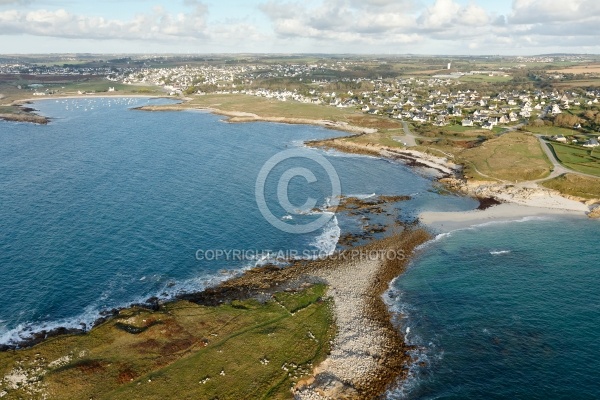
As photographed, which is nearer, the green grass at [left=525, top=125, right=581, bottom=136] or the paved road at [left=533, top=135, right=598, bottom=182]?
the paved road at [left=533, top=135, right=598, bottom=182]

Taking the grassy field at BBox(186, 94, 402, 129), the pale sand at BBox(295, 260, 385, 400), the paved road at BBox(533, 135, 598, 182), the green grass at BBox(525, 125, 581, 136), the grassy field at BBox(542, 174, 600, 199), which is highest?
the grassy field at BBox(186, 94, 402, 129)

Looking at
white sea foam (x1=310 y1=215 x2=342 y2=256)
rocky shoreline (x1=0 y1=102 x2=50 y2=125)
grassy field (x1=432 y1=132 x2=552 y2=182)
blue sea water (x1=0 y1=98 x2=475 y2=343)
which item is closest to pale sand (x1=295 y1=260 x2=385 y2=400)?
white sea foam (x1=310 y1=215 x2=342 y2=256)

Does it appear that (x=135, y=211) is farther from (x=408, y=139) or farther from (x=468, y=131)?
(x=468, y=131)

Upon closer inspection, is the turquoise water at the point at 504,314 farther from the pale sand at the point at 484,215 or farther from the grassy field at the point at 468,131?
the grassy field at the point at 468,131

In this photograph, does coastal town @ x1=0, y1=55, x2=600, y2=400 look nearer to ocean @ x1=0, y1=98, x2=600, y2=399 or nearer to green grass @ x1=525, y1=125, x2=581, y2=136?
ocean @ x1=0, y1=98, x2=600, y2=399

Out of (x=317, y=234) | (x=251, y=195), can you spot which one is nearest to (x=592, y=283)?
(x=317, y=234)

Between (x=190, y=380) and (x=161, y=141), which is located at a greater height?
(x=161, y=141)

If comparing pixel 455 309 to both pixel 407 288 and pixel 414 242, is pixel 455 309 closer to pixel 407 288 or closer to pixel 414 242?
pixel 407 288
